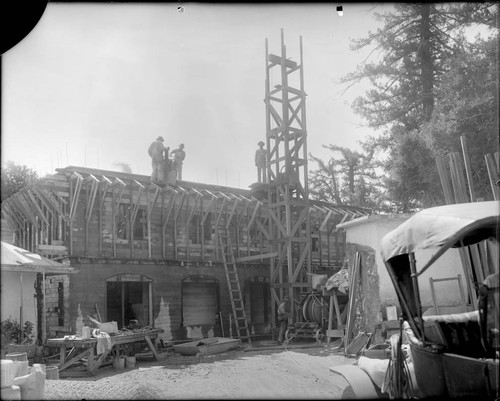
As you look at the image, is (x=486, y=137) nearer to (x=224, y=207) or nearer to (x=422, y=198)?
(x=422, y=198)

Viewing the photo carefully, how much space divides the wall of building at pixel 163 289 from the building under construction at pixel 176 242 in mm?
40

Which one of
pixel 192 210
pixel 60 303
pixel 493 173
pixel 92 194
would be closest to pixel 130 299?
pixel 60 303

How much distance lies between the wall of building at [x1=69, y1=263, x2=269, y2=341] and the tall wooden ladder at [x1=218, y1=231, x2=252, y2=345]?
1.11ft

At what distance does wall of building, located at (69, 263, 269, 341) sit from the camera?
18328mm

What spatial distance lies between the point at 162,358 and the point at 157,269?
4.43 m

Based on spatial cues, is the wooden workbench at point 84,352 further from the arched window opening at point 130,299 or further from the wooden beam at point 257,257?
the wooden beam at point 257,257

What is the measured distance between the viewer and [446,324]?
19.7 feet

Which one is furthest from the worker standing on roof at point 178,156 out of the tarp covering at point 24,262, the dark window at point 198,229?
the tarp covering at point 24,262

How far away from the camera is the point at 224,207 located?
922 inches

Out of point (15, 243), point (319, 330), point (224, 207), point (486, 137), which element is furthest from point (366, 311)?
point (15, 243)

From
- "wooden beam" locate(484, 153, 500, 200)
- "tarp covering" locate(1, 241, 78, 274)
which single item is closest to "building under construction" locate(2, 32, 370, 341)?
"tarp covering" locate(1, 241, 78, 274)

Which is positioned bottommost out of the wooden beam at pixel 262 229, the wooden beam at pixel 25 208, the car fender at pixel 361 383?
the car fender at pixel 361 383

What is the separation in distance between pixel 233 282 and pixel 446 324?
17.1 metres

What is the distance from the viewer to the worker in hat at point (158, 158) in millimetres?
21047
